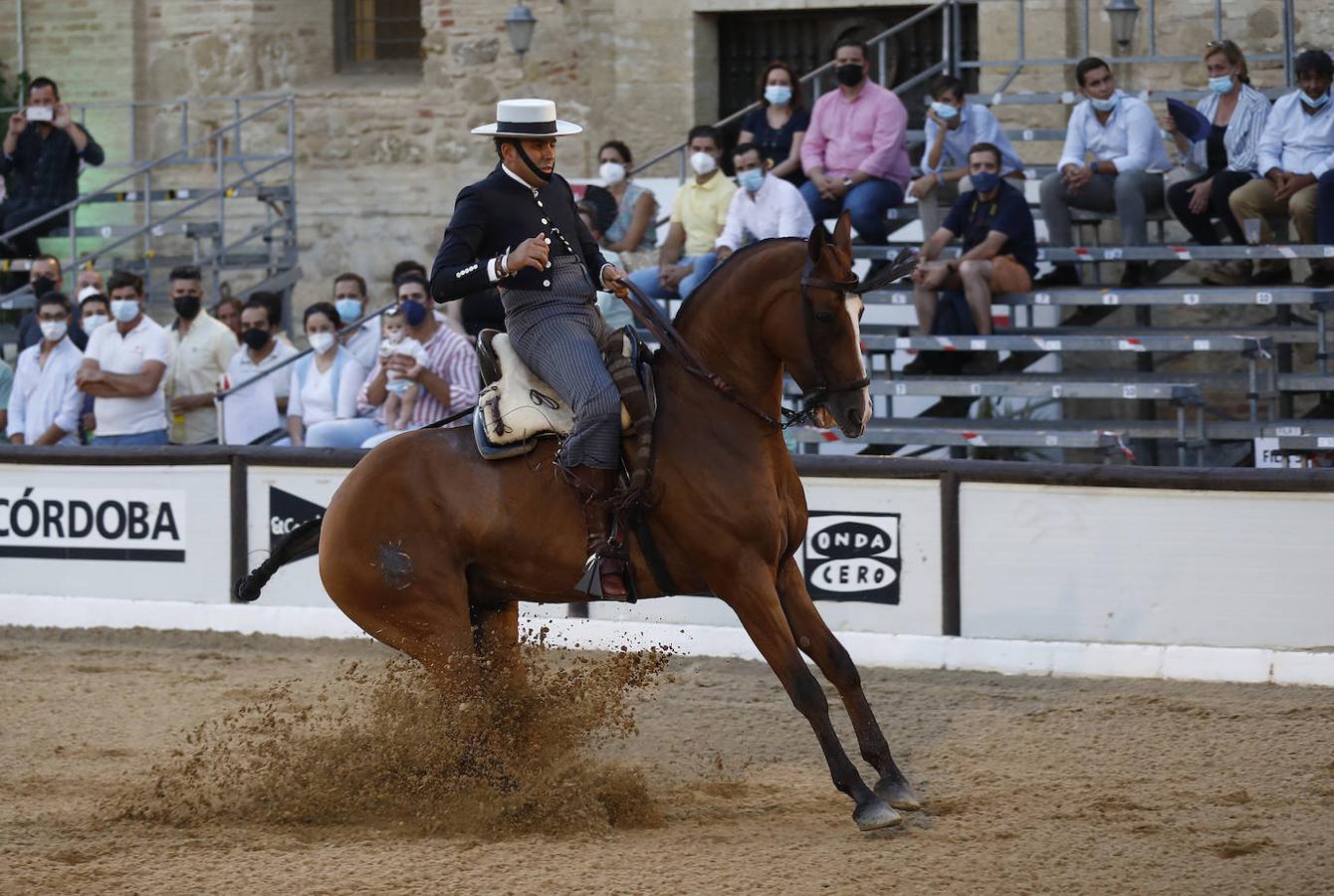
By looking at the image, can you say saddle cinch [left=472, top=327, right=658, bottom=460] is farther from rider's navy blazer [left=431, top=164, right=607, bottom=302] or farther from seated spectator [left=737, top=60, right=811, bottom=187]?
seated spectator [left=737, top=60, right=811, bottom=187]

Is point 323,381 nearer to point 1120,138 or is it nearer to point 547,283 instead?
point 547,283

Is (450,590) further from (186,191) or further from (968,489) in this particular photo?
(186,191)

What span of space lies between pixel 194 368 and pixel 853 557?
19.9 ft

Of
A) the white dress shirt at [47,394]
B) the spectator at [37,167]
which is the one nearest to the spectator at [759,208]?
Answer: the white dress shirt at [47,394]

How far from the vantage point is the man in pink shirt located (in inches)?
553

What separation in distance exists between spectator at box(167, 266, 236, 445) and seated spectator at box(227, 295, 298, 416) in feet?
0.47

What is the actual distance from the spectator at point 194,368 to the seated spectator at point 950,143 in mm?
5506

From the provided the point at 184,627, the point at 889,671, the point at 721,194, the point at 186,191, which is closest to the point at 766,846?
the point at 889,671

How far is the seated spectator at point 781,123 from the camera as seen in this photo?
14.5 metres

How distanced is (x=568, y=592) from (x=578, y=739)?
0.68 meters

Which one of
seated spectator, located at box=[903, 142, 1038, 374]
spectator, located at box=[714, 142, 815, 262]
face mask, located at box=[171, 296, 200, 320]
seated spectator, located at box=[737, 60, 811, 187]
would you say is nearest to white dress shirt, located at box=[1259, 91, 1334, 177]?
seated spectator, located at box=[903, 142, 1038, 374]

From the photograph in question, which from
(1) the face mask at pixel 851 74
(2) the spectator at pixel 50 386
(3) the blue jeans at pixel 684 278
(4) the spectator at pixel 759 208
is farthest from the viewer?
(1) the face mask at pixel 851 74

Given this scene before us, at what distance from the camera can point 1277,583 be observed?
9336 millimetres

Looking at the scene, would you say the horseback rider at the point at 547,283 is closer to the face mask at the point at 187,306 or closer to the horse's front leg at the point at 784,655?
the horse's front leg at the point at 784,655
